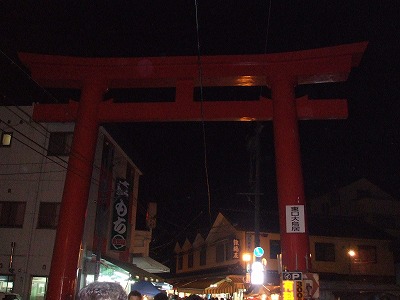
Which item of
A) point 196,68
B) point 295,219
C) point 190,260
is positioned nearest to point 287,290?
point 295,219

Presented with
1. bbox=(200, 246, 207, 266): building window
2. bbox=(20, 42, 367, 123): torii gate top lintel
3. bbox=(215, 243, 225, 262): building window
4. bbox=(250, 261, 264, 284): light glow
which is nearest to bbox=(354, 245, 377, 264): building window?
bbox=(215, 243, 225, 262): building window

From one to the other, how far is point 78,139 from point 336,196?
31517 mm

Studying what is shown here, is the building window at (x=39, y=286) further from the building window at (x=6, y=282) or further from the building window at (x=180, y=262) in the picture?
the building window at (x=180, y=262)

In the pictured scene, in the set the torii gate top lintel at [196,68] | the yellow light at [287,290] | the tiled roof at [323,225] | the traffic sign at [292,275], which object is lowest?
the yellow light at [287,290]

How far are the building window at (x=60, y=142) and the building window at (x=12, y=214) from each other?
8.29ft

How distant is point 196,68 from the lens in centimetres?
1318

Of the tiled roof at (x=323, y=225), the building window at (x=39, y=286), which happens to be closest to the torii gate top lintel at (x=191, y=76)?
the building window at (x=39, y=286)

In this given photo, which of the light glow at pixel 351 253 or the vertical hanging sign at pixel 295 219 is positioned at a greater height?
the light glow at pixel 351 253

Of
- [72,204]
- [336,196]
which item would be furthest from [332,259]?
[72,204]

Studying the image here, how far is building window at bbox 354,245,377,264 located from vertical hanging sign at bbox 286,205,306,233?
2005 centimetres

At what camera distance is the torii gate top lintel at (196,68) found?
1256 cm

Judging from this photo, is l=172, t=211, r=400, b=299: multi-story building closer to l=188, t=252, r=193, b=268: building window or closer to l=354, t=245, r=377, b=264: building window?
l=354, t=245, r=377, b=264: building window

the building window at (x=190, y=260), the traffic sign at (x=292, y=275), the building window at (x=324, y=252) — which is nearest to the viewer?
the traffic sign at (x=292, y=275)

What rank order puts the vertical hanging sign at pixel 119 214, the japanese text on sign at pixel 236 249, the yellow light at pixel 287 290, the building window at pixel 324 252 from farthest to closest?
the building window at pixel 324 252 < the japanese text on sign at pixel 236 249 < the vertical hanging sign at pixel 119 214 < the yellow light at pixel 287 290
